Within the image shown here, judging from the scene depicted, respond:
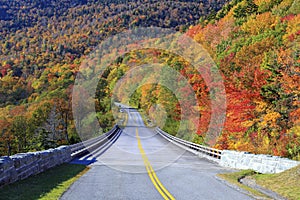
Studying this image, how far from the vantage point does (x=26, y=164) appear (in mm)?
13180

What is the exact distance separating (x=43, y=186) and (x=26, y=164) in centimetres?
160

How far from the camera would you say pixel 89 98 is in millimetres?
85312

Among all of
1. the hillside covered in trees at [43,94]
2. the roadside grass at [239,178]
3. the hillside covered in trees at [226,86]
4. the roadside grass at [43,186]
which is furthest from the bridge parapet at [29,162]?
the hillside covered in trees at [43,94]

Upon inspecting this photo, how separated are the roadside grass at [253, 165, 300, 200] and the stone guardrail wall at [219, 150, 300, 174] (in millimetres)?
902

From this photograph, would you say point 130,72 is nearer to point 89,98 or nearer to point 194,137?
point 89,98

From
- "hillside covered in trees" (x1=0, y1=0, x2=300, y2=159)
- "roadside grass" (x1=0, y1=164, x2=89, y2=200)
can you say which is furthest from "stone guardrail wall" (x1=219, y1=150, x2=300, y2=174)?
"roadside grass" (x1=0, y1=164, x2=89, y2=200)

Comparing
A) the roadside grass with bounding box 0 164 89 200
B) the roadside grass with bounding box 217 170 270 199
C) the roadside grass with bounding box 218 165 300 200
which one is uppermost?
the roadside grass with bounding box 218 165 300 200

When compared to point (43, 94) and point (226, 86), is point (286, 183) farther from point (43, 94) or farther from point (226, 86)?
point (43, 94)

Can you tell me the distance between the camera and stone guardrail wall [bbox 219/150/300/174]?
45.9 feet

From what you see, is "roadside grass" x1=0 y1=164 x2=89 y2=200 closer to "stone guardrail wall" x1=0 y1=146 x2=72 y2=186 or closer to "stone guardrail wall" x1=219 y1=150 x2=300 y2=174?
"stone guardrail wall" x1=0 y1=146 x2=72 y2=186

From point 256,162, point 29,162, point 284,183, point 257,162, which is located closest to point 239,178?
point 257,162

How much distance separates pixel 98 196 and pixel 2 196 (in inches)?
100

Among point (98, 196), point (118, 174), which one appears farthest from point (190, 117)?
point (98, 196)

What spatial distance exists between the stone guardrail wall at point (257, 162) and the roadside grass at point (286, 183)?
90cm
